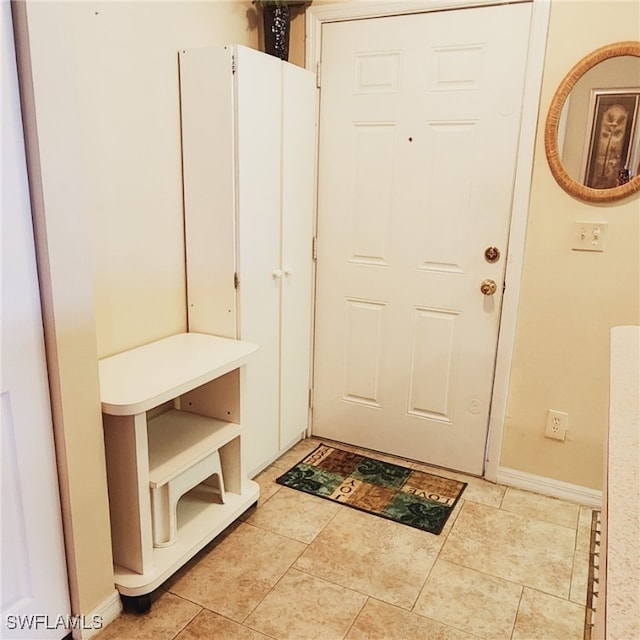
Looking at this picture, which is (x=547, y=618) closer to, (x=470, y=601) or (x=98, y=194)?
(x=470, y=601)

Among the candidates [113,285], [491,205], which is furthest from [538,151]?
[113,285]

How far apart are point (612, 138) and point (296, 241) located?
4.37 feet

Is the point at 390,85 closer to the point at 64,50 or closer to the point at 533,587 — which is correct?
the point at 64,50

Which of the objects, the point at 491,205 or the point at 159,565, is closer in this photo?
the point at 159,565

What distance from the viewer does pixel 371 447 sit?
2.87 meters

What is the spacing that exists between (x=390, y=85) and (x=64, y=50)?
1486mm

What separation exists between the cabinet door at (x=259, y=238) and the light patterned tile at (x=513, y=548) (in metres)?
0.91

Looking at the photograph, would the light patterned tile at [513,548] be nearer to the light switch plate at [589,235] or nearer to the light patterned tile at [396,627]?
the light patterned tile at [396,627]

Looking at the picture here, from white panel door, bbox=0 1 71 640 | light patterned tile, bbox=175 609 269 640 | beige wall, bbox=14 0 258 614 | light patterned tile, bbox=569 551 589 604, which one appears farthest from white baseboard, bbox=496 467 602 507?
white panel door, bbox=0 1 71 640

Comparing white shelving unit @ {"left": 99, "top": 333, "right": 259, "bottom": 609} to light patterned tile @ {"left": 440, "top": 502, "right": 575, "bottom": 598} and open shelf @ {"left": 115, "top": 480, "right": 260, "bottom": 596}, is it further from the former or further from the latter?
light patterned tile @ {"left": 440, "top": 502, "right": 575, "bottom": 598}

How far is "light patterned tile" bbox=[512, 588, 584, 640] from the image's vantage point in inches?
68.1

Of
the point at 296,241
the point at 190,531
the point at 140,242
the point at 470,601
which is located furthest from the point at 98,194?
the point at 470,601

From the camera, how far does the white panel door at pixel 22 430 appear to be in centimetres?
131

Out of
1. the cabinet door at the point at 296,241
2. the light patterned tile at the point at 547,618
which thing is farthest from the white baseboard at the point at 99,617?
the light patterned tile at the point at 547,618
